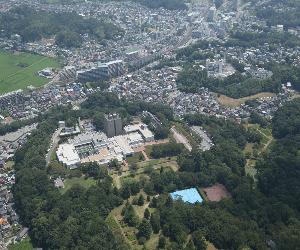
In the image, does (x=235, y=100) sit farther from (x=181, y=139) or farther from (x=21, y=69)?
(x=21, y=69)

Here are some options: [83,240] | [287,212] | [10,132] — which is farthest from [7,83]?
[287,212]

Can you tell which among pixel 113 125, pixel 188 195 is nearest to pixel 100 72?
pixel 113 125

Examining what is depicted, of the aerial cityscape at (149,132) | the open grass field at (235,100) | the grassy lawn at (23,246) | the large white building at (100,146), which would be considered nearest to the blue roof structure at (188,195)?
the aerial cityscape at (149,132)

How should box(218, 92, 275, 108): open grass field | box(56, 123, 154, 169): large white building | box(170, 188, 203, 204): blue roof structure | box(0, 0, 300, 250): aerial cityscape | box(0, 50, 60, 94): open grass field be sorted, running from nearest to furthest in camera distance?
box(0, 0, 300, 250): aerial cityscape → box(170, 188, 203, 204): blue roof structure → box(56, 123, 154, 169): large white building → box(218, 92, 275, 108): open grass field → box(0, 50, 60, 94): open grass field

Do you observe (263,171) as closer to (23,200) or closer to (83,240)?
(83,240)

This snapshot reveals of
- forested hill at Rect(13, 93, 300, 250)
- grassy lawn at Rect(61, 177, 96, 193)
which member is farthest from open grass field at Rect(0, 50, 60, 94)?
grassy lawn at Rect(61, 177, 96, 193)

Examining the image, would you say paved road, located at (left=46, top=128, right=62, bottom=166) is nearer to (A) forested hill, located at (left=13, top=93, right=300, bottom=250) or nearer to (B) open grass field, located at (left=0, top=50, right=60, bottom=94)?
(A) forested hill, located at (left=13, top=93, right=300, bottom=250)

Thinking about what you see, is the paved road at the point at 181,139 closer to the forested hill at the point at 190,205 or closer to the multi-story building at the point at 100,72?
the forested hill at the point at 190,205

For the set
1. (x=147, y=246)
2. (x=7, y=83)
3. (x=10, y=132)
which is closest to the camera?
(x=147, y=246)
